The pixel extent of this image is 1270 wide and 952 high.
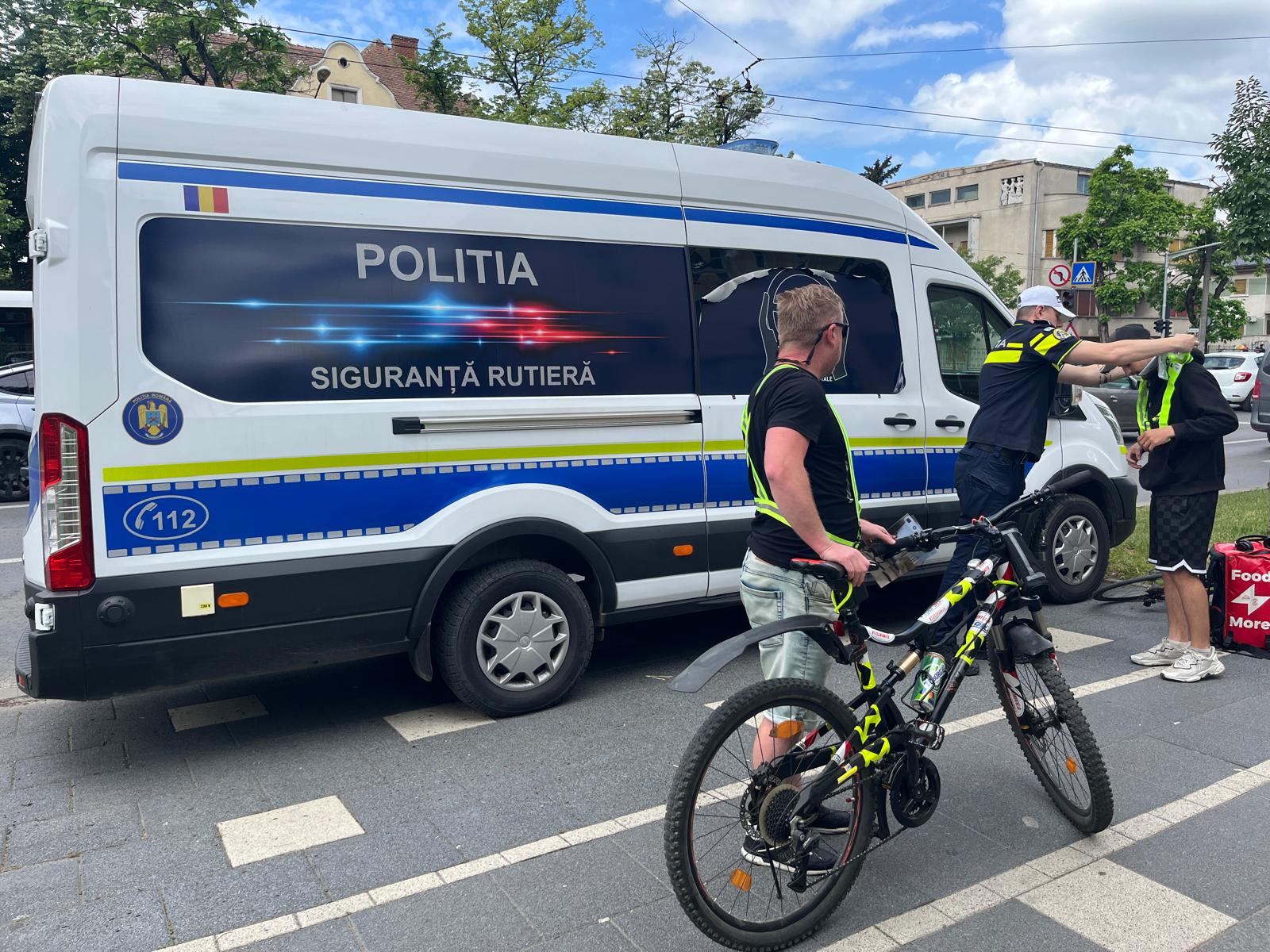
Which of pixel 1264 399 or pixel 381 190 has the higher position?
pixel 381 190

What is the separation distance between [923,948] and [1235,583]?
3695 millimetres

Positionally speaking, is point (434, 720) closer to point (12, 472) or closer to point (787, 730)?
point (787, 730)

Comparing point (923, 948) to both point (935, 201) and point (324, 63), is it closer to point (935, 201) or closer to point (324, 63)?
point (324, 63)

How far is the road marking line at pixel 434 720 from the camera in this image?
4398 mm

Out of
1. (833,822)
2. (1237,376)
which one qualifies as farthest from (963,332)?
(1237,376)

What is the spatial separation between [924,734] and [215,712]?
3.28 m

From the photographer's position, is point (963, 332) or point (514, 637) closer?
point (514, 637)

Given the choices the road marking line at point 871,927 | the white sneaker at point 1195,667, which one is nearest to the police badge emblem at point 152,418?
the road marking line at point 871,927

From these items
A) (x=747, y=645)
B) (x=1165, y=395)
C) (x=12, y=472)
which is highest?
(x=1165, y=395)

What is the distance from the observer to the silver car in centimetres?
1171

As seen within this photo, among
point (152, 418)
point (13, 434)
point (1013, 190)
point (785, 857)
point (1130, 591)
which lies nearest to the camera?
point (785, 857)

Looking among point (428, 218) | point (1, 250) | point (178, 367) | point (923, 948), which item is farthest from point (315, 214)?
point (1, 250)

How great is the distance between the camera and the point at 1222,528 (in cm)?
845

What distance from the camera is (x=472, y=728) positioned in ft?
14.6
